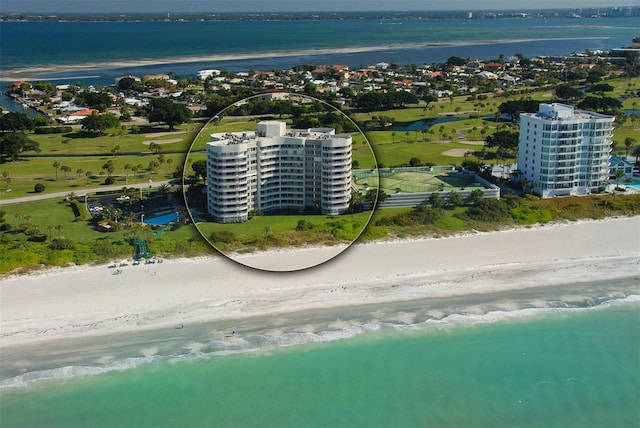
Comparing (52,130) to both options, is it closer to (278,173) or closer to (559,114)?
(559,114)

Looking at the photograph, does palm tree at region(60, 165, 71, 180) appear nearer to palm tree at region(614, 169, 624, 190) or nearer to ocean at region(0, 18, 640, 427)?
ocean at region(0, 18, 640, 427)

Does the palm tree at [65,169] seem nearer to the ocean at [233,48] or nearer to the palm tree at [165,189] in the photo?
the palm tree at [165,189]

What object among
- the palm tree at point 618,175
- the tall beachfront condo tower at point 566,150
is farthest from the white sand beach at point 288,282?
the palm tree at point 618,175

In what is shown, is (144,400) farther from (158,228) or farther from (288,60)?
(288,60)

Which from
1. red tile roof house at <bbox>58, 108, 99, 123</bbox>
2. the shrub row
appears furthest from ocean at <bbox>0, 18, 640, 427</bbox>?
red tile roof house at <bbox>58, 108, 99, 123</bbox>

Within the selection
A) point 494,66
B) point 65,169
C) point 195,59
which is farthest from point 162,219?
point 195,59

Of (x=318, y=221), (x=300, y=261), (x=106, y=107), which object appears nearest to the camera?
(x=318, y=221)

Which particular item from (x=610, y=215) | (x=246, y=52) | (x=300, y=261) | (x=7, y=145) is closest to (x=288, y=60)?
(x=246, y=52)
